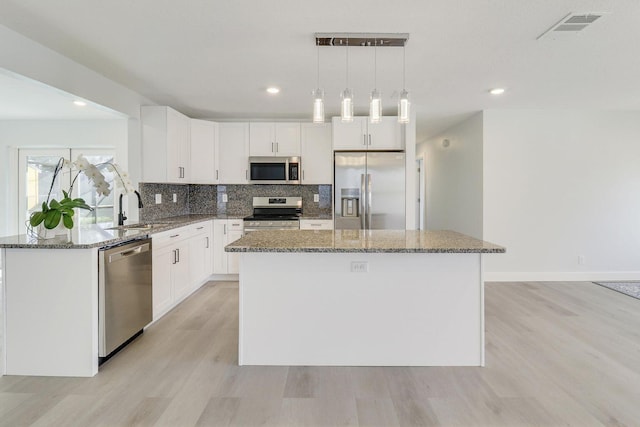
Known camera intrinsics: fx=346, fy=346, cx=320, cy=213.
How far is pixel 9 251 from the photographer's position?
2293 mm

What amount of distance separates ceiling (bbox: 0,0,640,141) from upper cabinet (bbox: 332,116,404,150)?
1.25ft

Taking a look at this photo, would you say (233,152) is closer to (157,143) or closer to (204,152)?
(204,152)

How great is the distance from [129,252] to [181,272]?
115 centimetres

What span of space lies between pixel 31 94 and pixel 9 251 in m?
2.71

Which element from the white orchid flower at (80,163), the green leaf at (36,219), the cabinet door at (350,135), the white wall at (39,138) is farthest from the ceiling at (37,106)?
the cabinet door at (350,135)

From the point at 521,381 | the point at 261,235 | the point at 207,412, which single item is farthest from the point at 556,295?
the point at 207,412

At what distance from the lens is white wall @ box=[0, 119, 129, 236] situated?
532 cm

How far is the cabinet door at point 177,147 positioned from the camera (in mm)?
4148

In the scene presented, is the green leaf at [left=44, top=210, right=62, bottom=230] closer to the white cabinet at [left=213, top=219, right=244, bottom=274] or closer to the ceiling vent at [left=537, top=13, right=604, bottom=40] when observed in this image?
the white cabinet at [left=213, top=219, right=244, bottom=274]

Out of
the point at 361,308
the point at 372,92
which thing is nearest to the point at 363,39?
the point at 372,92

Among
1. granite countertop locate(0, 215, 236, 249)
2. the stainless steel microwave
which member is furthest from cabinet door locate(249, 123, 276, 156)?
granite countertop locate(0, 215, 236, 249)

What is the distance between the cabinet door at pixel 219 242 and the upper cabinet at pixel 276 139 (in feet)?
3.82

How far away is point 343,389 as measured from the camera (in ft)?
7.11

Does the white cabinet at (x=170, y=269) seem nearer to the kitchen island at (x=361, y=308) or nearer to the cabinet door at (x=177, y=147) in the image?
the cabinet door at (x=177, y=147)
